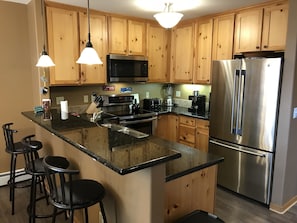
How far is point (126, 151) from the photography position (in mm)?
1501

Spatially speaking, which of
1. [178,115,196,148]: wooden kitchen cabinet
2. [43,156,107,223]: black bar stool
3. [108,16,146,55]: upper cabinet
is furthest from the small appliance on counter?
[43,156,107,223]: black bar stool

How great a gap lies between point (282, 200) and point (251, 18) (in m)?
2.42

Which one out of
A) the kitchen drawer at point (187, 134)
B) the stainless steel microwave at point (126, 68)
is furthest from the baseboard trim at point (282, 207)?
the stainless steel microwave at point (126, 68)

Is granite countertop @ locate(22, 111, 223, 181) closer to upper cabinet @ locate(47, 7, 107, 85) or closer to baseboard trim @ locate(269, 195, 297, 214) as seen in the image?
upper cabinet @ locate(47, 7, 107, 85)

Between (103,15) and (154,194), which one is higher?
(103,15)

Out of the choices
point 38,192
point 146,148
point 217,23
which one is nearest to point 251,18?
Answer: point 217,23

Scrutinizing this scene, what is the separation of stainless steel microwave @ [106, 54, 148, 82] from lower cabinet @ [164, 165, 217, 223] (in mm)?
2486

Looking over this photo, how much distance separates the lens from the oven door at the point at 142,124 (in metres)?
3.83

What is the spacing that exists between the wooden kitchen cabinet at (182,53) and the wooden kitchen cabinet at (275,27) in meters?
1.27

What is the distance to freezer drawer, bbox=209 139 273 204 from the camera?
2951 millimetres

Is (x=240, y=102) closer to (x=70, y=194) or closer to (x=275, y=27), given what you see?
(x=275, y=27)

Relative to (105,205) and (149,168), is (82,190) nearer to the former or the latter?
(105,205)

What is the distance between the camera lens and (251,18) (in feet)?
11.0

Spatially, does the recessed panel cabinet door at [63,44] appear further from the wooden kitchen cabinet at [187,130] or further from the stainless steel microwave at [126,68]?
the wooden kitchen cabinet at [187,130]
